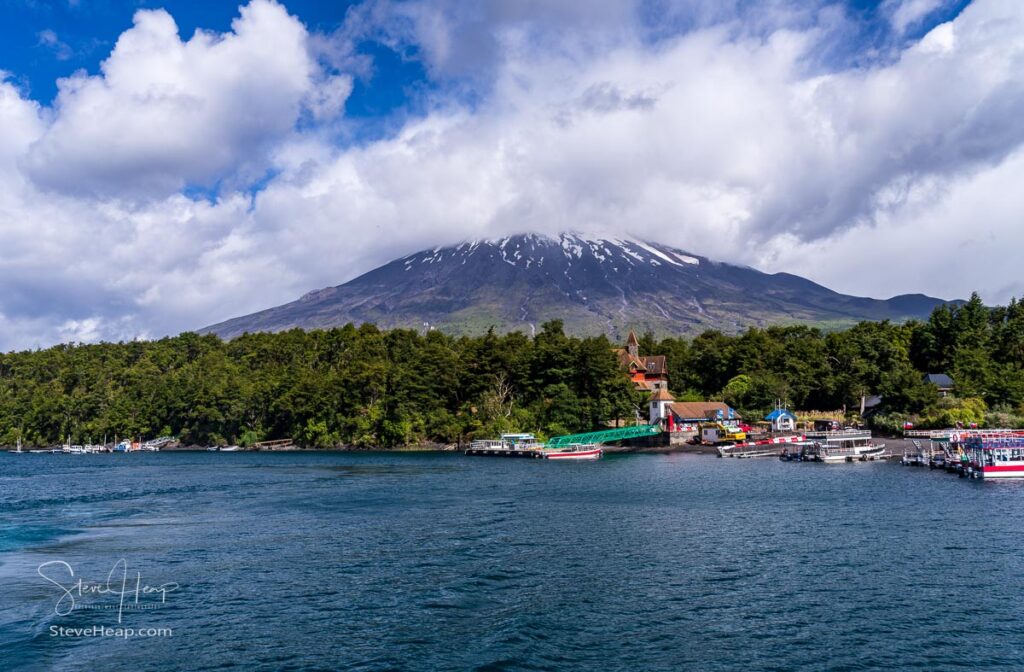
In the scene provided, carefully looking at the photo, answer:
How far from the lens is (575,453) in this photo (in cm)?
6512

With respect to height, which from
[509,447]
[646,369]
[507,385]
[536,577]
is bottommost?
[536,577]

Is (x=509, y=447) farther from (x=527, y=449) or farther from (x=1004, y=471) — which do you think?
(x=1004, y=471)

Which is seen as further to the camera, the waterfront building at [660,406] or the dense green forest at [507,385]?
the waterfront building at [660,406]

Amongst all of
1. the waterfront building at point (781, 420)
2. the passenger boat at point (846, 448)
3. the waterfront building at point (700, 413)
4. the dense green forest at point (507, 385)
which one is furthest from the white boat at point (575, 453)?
the waterfront building at point (781, 420)

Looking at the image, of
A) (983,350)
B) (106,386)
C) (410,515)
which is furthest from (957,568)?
(106,386)

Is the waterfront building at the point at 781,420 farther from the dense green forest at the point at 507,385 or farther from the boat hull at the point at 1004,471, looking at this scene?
the boat hull at the point at 1004,471

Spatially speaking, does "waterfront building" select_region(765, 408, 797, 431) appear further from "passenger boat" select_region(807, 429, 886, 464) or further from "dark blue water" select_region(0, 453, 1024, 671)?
"dark blue water" select_region(0, 453, 1024, 671)

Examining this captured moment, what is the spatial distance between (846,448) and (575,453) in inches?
857

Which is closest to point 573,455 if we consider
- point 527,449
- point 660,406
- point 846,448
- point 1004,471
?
point 527,449

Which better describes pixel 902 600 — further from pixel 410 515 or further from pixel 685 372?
pixel 685 372

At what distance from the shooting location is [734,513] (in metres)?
30.9

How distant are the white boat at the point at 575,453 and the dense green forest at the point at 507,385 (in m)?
10.3

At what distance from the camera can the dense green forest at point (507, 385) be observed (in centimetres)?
7694

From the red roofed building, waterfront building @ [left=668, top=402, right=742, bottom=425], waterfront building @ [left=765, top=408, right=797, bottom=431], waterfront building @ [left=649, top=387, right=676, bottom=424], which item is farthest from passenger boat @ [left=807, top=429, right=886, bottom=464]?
the red roofed building
